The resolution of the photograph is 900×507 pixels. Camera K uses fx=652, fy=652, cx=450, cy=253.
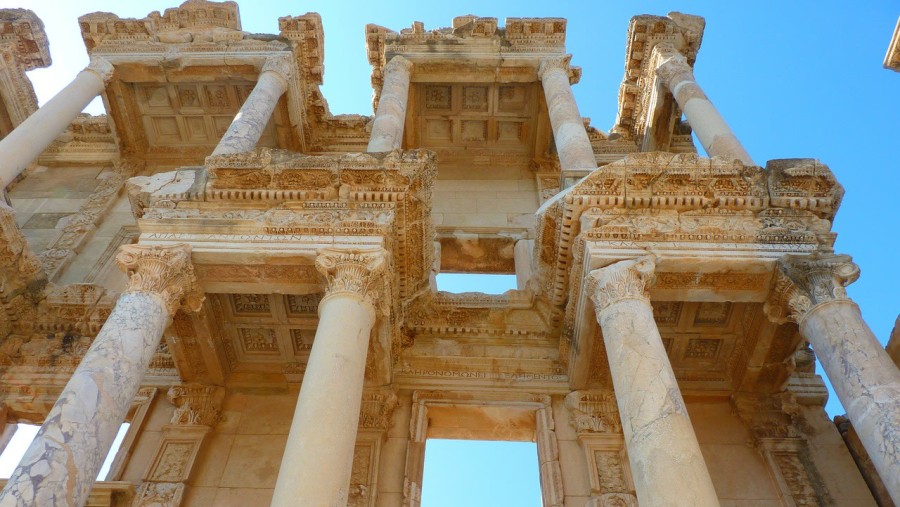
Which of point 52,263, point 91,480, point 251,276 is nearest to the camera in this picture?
point 91,480

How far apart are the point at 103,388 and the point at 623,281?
6.14 m

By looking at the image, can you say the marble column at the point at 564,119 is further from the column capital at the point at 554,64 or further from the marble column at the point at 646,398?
the marble column at the point at 646,398

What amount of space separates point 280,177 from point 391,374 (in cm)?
355

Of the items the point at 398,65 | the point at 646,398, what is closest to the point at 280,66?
the point at 398,65

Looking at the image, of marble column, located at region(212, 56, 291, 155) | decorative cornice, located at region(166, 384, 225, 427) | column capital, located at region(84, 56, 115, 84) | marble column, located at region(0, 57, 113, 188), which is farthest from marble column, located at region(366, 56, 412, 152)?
column capital, located at region(84, 56, 115, 84)

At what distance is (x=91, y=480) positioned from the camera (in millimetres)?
6414

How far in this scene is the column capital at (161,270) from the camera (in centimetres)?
836

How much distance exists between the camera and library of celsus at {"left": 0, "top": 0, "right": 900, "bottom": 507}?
7.06 metres

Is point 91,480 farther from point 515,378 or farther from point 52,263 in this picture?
point 52,263

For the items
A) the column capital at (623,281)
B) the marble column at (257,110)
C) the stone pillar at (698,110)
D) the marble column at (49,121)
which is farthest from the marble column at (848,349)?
the marble column at (49,121)

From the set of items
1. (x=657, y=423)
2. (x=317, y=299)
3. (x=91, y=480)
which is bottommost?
(x=91, y=480)

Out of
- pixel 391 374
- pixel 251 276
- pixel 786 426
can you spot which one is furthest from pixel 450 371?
pixel 786 426

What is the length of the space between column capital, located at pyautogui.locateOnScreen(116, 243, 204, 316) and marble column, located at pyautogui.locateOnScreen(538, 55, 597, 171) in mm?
6361

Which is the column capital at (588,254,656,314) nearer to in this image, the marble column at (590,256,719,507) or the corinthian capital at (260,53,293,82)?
the marble column at (590,256,719,507)
